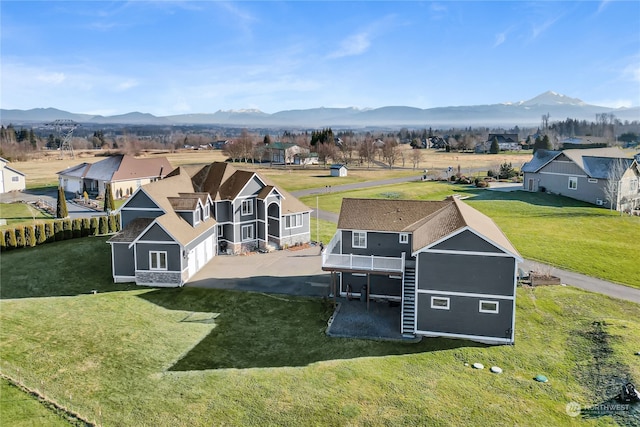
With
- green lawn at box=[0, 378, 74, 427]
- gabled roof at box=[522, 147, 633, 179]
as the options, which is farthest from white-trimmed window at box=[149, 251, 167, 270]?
gabled roof at box=[522, 147, 633, 179]

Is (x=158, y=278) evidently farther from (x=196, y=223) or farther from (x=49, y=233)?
(x=49, y=233)

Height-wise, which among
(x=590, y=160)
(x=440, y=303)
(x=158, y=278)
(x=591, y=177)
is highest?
(x=590, y=160)

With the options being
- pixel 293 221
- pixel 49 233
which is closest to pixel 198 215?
pixel 293 221

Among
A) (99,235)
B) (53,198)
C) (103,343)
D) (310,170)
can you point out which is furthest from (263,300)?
(310,170)

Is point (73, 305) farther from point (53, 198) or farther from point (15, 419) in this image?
point (53, 198)

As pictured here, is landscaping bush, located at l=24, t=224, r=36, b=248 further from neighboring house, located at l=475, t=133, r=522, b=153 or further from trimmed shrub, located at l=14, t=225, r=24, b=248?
neighboring house, located at l=475, t=133, r=522, b=153
